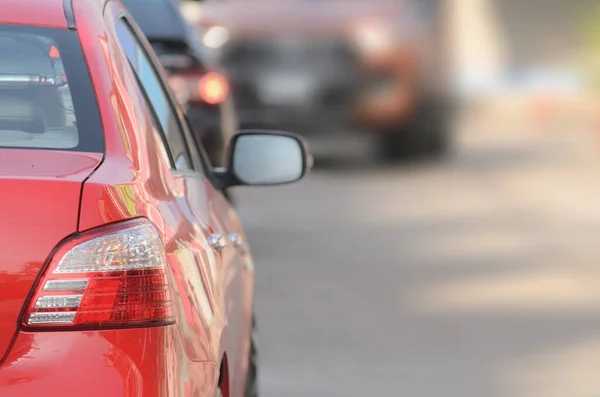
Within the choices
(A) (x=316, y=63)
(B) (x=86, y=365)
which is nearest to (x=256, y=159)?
(B) (x=86, y=365)

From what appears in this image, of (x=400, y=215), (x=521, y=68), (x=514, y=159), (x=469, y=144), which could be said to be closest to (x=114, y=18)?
(x=400, y=215)

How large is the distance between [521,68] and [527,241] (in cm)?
2435

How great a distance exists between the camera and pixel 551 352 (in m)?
7.44

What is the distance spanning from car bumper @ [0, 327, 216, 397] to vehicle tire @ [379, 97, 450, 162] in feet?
44.8

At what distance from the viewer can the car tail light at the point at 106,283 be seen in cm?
286

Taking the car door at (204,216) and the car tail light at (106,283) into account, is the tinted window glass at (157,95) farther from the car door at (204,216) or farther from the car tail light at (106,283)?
the car tail light at (106,283)

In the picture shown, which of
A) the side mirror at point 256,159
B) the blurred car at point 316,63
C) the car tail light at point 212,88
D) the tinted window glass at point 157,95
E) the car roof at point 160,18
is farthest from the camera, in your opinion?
the blurred car at point 316,63

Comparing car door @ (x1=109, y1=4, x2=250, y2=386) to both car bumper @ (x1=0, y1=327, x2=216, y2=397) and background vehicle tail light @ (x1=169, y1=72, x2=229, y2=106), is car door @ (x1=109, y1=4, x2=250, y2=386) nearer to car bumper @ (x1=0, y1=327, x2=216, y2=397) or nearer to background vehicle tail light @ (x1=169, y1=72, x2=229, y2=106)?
car bumper @ (x1=0, y1=327, x2=216, y2=397)

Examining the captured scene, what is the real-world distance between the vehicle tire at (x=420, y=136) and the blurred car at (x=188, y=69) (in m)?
7.21

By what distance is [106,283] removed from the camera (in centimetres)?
292

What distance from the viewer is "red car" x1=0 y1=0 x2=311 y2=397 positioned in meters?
Result: 2.83

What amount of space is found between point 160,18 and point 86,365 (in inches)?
257

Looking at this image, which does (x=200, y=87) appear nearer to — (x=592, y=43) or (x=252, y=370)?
(x=252, y=370)

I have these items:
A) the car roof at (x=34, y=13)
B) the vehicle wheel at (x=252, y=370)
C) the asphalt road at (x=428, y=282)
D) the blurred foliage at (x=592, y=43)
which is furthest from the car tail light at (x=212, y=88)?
the blurred foliage at (x=592, y=43)
